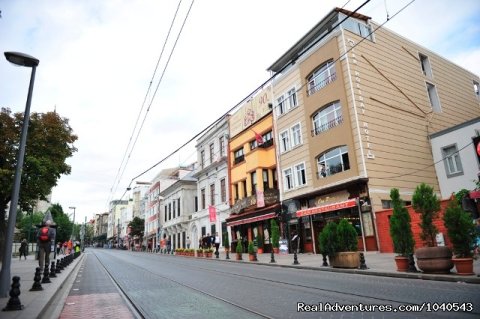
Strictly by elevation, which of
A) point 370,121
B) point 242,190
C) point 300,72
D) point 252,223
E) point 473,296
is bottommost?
point 473,296

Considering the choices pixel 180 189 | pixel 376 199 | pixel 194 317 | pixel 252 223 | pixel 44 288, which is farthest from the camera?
pixel 180 189

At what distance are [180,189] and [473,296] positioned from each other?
43086 millimetres

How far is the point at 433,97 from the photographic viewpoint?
28047mm

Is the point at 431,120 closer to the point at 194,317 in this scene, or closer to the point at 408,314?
the point at 408,314

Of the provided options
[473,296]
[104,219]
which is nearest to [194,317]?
[473,296]

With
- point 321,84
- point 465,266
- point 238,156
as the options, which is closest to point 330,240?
point 465,266

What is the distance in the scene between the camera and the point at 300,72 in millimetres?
26219

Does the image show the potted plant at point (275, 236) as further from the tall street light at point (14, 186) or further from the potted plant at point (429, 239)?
the tall street light at point (14, 186)

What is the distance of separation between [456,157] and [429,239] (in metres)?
14.7

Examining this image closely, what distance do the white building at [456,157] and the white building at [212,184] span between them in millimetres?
18706

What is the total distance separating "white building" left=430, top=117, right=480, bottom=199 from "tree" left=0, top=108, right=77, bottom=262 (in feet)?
83.7

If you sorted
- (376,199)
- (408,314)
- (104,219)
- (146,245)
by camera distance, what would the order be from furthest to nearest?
(104,219)
(146,245)
(376,199)
(408,314)

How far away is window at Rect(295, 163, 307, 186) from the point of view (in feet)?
83.1

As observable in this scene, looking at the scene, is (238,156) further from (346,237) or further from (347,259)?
(347,259)
